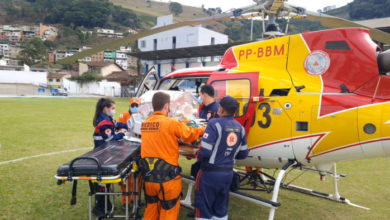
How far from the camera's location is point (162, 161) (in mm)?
3396

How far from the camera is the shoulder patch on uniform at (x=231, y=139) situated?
11.2 feet

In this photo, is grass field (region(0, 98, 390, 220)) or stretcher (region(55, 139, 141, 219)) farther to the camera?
grass field (region(0, 98, 390, 220))

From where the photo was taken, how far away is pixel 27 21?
561 ft

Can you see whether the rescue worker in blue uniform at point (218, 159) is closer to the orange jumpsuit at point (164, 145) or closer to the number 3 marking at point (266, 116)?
the orange jumpsuit at point (164, 145)

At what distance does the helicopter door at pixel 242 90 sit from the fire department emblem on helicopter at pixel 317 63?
801mm

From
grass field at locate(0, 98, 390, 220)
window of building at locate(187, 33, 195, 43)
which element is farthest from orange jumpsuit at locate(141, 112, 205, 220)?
window of building at locate(187, 33, 195, 43)

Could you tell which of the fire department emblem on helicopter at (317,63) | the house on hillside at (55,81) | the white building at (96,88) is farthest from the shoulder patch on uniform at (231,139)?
the house on hillside at (55,81)

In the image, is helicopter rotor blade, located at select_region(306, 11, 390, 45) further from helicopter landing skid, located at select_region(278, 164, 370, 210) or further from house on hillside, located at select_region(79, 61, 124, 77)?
house on hillside, located at select_region(79, 61, 124, 77)

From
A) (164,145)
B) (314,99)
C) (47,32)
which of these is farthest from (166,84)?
(47,32)

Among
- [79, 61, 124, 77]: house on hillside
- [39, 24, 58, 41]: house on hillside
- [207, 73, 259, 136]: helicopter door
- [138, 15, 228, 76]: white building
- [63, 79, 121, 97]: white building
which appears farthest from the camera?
[39, 24, 58, 41]: house on hillside

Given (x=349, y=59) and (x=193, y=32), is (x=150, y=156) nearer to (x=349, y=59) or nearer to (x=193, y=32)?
(x=349, y=59)

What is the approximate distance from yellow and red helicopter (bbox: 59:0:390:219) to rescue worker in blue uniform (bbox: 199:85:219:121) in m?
0.38

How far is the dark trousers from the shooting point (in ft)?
11.4

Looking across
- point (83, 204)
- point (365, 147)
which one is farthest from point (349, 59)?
point (83, 204)
